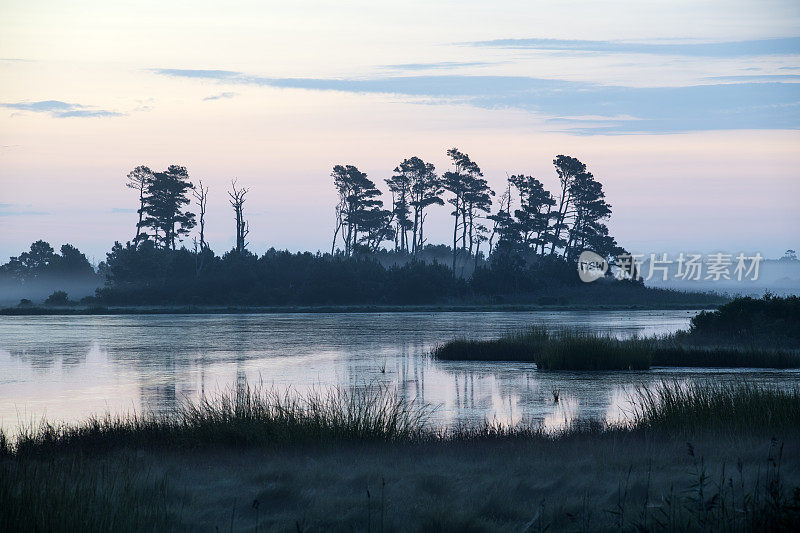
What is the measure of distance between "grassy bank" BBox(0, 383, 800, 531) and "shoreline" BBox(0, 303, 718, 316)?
59.8 meters

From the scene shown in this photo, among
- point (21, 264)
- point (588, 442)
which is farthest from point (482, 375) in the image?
point (21, 264)

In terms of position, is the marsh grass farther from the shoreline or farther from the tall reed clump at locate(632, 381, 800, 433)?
the shoreline

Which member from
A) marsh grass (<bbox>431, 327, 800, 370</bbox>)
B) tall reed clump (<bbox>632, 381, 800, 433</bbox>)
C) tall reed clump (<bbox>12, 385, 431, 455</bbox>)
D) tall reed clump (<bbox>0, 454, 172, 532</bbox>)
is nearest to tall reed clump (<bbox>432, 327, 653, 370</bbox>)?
marsh grass (<bbox>431, 327, 800, 370</bbox>)

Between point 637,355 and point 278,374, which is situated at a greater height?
point 637,355

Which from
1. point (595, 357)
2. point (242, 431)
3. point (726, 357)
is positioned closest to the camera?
point (242, 431)

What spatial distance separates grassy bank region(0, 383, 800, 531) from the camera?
802cm

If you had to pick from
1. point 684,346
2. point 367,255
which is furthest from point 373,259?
point 684,346

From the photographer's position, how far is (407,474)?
10.0 meters

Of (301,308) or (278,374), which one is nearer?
(278,374)

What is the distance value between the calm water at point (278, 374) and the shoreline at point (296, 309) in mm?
27846

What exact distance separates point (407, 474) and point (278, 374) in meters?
16.2

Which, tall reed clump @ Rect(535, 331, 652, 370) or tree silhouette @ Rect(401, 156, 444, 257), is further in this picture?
tree silhouette @ Rect(401, 156, 444, 257)

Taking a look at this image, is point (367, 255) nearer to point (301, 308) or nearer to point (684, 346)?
point (301, 308)

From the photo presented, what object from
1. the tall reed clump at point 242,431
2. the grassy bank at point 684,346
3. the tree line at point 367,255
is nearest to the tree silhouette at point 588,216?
the tree line at point 367,255
